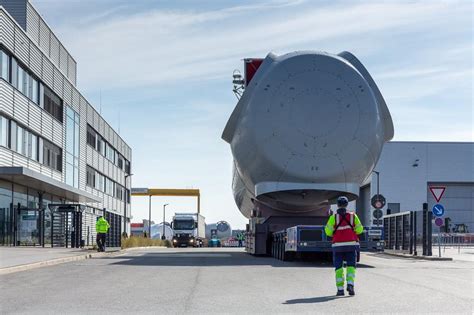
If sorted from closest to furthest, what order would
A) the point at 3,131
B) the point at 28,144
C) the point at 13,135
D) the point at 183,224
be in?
the point at 3,131 < the point at 13,135 < the point at 28,144 < the point at 183,224

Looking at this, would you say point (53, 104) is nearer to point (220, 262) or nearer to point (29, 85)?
point (29, 85)

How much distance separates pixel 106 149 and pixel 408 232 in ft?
147

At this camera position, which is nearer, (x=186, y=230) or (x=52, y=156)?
(x=52, y=156)

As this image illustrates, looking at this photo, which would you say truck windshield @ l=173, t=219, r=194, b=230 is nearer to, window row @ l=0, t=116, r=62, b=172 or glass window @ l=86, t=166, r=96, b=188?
glass window @ l=86, t=166, r=96, b=188

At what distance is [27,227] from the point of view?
134 feet

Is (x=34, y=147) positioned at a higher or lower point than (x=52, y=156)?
Answer: higher

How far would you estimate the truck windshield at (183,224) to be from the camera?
6781 cm

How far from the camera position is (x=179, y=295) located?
449 inches

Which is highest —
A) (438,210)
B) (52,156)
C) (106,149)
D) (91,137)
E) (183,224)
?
(91,137)

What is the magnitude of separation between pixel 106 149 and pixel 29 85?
99.3 ft

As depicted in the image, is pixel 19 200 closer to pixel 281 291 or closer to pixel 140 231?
pixel 281 291

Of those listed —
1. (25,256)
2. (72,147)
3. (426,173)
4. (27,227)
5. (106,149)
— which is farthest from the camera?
(426,173)

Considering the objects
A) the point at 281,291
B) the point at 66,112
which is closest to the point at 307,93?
the point at 281,291

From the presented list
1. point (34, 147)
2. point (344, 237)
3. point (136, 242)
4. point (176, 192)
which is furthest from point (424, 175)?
point (344, 237)
